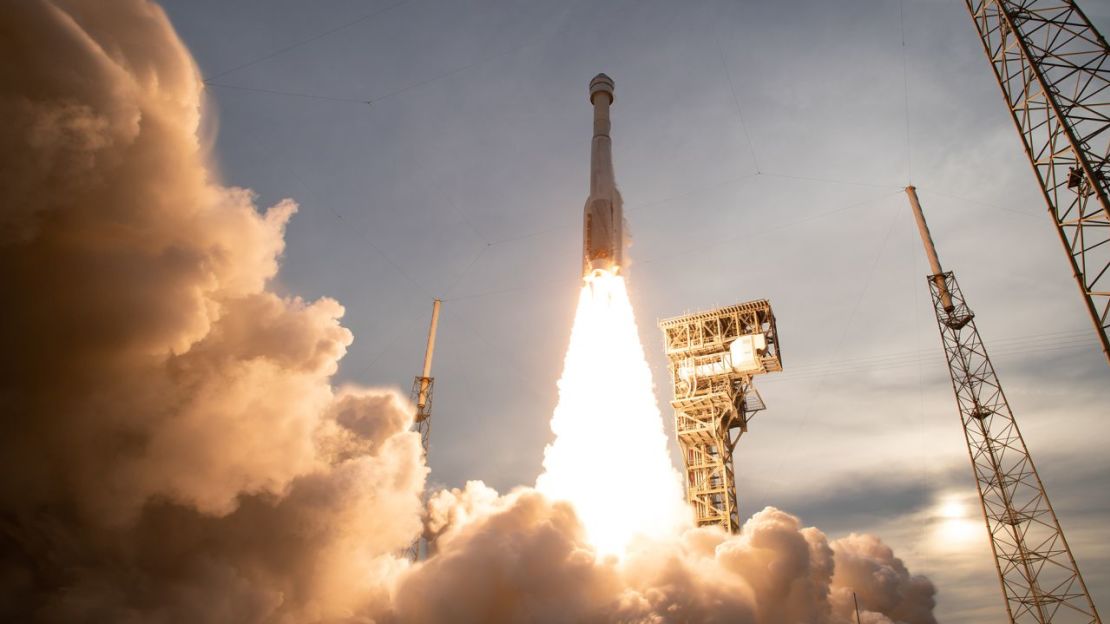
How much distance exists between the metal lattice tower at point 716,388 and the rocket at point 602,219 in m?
16.2

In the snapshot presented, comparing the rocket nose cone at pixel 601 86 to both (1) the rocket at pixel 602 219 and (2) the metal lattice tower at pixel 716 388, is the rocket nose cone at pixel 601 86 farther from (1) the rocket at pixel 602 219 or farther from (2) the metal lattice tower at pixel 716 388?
(2) the metal lattice tower at pixel 716 388

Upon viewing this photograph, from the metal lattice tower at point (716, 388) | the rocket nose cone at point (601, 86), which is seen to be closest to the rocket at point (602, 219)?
the rocket nose cone at point (601, 86)

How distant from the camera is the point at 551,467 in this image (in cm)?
3362

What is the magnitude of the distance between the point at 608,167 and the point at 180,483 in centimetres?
2472

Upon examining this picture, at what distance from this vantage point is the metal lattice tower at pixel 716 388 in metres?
43.7

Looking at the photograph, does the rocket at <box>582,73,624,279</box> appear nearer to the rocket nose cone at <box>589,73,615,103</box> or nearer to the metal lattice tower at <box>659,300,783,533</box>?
the rocket nose cone at <box>589,73,615,103</box>

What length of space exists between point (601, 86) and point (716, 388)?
2270 centimetres

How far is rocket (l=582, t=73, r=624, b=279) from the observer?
3161 cm

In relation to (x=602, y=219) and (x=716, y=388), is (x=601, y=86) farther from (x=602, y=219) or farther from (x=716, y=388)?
(x=716, y=388)

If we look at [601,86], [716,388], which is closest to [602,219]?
[601,86]

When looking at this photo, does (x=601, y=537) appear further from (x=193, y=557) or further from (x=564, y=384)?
(x=193, y=557)

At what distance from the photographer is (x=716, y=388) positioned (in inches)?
1797

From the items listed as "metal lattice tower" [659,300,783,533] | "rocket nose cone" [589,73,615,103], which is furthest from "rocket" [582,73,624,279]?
"metal lattice tower" [659,300,783,533]

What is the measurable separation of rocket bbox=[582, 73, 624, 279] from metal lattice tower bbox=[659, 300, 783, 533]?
53.0 ft
